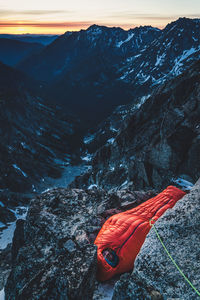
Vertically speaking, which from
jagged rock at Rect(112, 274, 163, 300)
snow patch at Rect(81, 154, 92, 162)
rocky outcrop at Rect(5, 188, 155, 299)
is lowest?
snow patch at Rect(81, 154, 92, 162)

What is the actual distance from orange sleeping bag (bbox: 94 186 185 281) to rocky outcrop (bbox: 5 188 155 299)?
19.3 inches

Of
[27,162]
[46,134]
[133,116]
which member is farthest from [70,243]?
[46,134]

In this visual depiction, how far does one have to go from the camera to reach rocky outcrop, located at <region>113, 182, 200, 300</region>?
7172mm

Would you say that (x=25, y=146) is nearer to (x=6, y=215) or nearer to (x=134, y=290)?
(x=6, y=215)

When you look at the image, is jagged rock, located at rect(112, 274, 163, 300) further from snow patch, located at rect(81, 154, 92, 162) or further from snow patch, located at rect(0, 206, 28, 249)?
snow patch, located at rect(81, 154, 92, 162)

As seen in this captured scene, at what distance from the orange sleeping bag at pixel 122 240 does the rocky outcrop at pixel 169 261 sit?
32.8 inches

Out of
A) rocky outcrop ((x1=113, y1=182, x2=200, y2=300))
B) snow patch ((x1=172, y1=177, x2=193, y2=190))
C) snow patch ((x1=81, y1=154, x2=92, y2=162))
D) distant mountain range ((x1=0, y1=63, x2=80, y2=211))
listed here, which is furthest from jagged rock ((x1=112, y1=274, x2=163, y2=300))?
snow patch ((x1=81, y1=154, x2=92, y2=162))

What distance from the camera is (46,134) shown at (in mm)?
182000

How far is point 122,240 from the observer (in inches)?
372

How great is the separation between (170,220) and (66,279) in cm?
440

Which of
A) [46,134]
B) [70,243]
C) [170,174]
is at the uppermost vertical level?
[70,243]

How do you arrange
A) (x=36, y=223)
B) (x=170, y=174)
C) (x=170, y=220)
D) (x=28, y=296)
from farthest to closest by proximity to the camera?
(x=170, y=174), (x=36, y=223), (x=170, y=220), (x=28, y=296)

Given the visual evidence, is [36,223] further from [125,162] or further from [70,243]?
[125,162]

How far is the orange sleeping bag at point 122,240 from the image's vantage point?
9055 millimetres
